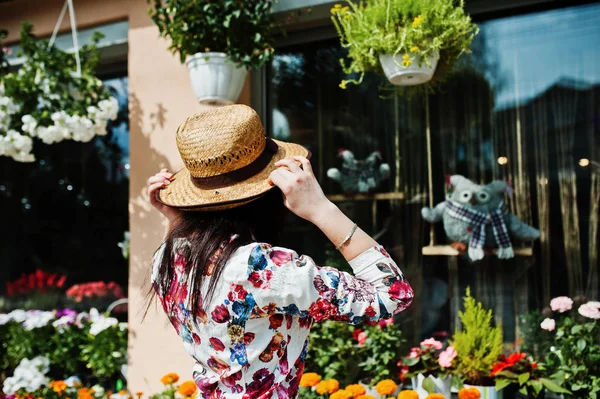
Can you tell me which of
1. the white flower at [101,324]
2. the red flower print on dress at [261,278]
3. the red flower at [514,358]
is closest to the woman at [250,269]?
the red flower print on dress at [261,278]

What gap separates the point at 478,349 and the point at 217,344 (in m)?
1.91

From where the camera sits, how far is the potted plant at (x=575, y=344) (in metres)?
2.78

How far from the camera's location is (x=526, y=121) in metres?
3.26

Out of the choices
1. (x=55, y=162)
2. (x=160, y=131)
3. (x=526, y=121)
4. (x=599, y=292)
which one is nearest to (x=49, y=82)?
(x=160, y=131)

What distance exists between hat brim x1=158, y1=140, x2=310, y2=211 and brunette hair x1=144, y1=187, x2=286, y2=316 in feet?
0.15

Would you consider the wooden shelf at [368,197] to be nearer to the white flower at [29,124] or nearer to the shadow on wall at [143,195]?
the shadow on wall at [143,195]

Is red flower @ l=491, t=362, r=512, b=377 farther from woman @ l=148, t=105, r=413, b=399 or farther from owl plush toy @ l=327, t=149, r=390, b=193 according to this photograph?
woman @ l=148, t=105, r=413, b=399

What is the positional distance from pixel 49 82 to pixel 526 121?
263 centimetres

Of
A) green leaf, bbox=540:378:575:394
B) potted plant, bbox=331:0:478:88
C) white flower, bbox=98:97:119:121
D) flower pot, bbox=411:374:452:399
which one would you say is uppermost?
potted plant, bbox=331:0:478:88

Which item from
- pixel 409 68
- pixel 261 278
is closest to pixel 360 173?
pixel 409 68

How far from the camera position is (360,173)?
3545 mm

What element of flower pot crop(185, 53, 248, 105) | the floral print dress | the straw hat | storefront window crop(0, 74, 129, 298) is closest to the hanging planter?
flower pot crop(185, 53, 248, 105)

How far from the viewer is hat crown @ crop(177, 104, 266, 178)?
4.88 ft

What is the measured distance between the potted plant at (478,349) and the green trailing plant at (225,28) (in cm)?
171
